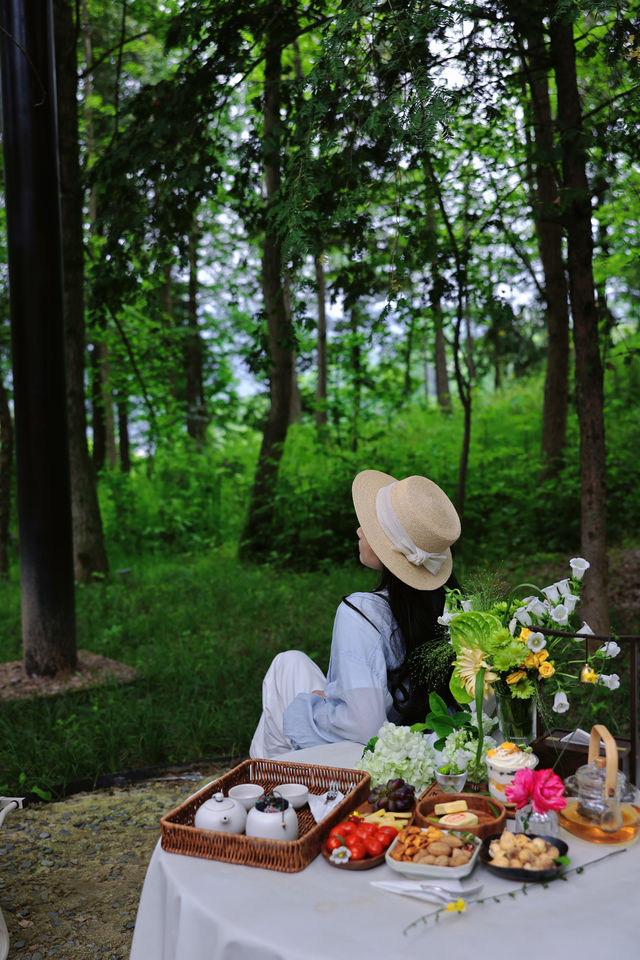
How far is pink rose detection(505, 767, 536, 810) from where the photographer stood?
181 cm

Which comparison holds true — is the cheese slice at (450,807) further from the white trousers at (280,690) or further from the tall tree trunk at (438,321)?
the tall tree trunk at (438,321)

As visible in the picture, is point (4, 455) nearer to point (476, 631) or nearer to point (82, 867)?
point (82, 867)

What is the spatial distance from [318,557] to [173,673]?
442 centimetres

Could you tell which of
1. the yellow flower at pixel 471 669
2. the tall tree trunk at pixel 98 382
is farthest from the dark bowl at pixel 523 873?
the tall tree trunk at pixel 98 382

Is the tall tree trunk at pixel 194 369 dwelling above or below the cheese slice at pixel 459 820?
above

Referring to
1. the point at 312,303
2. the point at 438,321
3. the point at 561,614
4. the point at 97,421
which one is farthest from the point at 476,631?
the point at 97,421

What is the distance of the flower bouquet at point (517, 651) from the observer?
2.02m

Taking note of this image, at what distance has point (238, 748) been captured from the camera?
4.59 meters

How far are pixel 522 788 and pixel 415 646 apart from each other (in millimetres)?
854

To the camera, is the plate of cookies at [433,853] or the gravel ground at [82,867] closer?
the plate of cookies at [433,853]

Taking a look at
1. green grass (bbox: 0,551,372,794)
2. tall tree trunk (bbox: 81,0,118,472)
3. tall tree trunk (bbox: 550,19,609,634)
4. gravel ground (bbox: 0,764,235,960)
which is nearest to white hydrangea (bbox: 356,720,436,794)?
gravel ground (bbox: 0,764,235,960)

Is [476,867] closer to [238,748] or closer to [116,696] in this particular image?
[238,748]

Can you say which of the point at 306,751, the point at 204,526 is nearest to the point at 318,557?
the point at 204,526

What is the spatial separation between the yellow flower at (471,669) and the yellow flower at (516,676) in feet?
0.11
